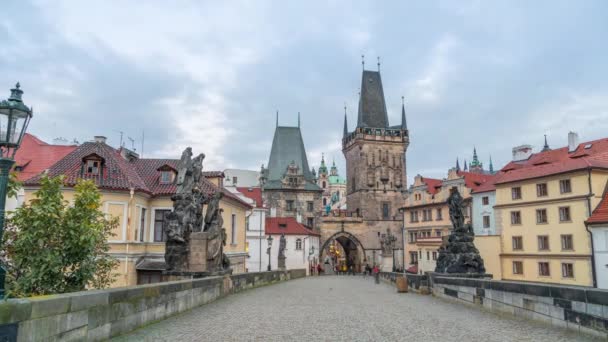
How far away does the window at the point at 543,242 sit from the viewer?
3212cm

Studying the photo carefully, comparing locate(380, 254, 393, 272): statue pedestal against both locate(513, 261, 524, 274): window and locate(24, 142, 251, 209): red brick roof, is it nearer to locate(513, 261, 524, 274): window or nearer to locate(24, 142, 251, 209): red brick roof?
locate(513, 261, 524, 274): window

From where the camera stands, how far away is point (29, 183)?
23.4m

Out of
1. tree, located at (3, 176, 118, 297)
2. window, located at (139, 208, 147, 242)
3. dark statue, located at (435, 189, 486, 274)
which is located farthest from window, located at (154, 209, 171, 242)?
tree, located at (3, 176, 118, 297)

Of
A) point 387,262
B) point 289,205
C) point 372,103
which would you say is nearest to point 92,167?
point 387,262

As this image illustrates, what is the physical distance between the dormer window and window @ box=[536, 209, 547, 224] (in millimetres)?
28583

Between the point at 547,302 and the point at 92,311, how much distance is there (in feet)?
26.1

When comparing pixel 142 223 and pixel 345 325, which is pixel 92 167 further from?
pixel 345 325

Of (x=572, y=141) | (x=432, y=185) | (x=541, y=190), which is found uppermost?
(x=572, y=141)

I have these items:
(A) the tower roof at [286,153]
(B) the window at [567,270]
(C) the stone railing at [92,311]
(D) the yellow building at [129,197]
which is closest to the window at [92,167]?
(D) the yellow building at [129,197]

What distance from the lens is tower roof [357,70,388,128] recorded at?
76.4 meters

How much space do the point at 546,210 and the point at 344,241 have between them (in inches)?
1759

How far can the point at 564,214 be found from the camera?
1210 inches

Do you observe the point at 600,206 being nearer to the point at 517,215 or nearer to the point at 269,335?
the point at 517,215

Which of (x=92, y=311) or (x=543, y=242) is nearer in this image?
(x=92, y=311)
